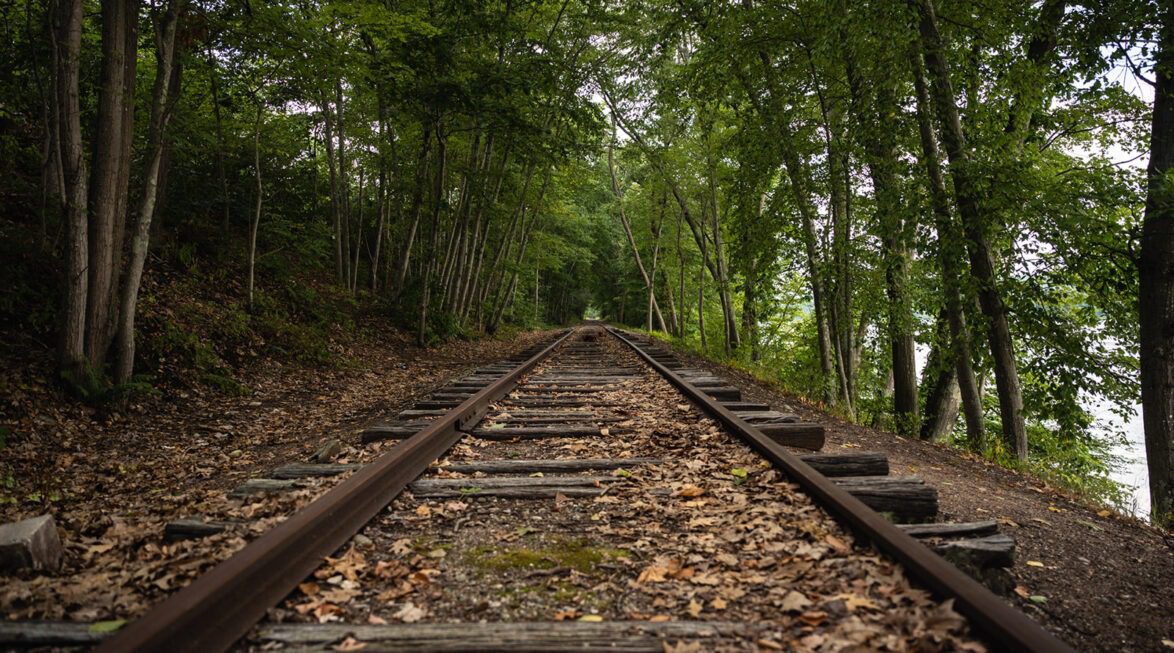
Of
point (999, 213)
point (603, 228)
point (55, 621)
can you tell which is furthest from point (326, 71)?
point (603, 228)

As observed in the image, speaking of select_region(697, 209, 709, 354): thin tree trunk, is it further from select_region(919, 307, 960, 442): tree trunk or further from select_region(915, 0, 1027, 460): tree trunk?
select_region(915, 0, 1027, 460): tree trunk

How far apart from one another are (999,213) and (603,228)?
35418mm

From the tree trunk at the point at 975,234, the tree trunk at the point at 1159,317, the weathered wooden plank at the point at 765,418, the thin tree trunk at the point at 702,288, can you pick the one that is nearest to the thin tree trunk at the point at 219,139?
the weathered wooden plank at the point at 765,418

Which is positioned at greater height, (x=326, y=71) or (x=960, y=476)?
(x=326, y=71)

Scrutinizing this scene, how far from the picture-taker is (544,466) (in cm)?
367

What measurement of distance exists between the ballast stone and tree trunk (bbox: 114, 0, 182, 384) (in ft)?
13.7

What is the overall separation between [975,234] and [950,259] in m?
0.38

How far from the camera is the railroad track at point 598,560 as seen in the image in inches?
70.6

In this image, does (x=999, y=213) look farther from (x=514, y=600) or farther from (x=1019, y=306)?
(x=514, y=600)

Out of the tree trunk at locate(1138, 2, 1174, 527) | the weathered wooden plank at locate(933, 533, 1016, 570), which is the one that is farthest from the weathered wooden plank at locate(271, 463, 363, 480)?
the tree trunk at locate(1138, 2, 1174, 527)

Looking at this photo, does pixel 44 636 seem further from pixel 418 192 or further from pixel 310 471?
pixel 418 192

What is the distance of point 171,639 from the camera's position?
5.26 ft

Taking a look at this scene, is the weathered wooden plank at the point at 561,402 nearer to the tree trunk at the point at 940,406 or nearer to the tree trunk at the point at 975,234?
the tree trunk at the point at 975,234

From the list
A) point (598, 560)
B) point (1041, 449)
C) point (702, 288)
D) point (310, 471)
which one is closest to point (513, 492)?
point (598, 560)
